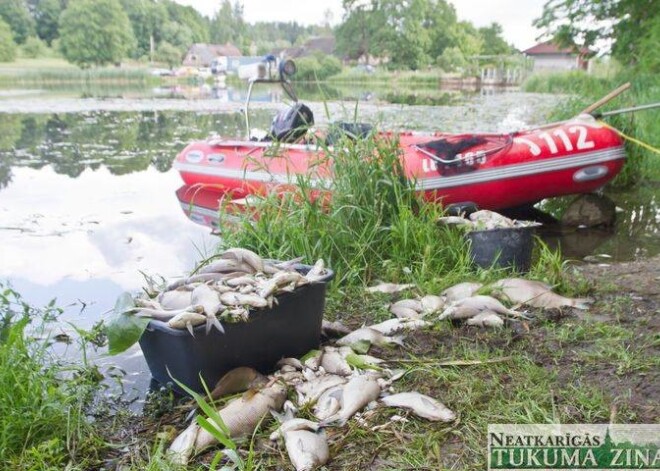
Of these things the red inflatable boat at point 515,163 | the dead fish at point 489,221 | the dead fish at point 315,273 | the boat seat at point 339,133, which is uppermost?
the boat seat at point 339,133

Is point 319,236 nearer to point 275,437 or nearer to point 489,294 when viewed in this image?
point 489,294

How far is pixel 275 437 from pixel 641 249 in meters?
4.70

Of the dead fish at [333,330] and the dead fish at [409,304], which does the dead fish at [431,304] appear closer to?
the dead fish at [409,304]

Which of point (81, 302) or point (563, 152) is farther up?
point (563, 152)

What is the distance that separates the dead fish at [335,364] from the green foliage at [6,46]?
5895 cm

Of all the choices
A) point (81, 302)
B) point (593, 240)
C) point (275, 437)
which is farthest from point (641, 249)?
point (81, 302)

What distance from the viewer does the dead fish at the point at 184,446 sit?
2.03 m

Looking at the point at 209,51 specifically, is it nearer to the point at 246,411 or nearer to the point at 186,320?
the point at 186,320

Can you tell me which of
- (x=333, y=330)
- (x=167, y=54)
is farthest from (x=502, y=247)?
(x=167, y=54)

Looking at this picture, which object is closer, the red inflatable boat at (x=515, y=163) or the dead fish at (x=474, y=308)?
the dead fish at (x=474, y=308)

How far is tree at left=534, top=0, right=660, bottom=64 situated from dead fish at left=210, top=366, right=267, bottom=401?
12.0 metres

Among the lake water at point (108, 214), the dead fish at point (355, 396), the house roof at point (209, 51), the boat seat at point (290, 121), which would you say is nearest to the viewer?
the dead fish at point (355, 396)

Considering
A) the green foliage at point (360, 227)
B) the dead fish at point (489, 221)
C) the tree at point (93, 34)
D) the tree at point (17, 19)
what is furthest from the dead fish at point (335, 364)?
the tree at point (17, 19)

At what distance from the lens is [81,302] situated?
433 cm
